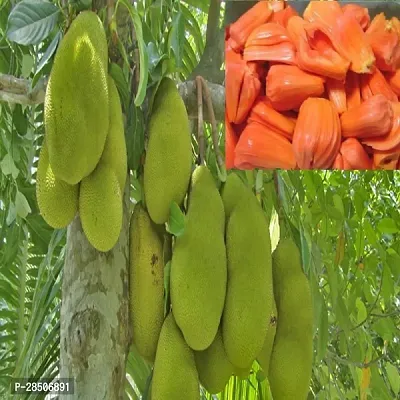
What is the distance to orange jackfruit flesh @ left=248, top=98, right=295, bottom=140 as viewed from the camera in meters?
0.86

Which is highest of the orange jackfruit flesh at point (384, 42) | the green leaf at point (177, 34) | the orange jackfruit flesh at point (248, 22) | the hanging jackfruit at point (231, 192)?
the green leaf at point (177, 34)

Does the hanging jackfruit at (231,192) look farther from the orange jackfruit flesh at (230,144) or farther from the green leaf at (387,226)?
the green leaf at (387,226)

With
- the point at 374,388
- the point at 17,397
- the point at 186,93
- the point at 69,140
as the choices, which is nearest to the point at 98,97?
the point at 69,140

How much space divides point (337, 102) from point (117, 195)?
0.43 metres

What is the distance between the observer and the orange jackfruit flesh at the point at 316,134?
83 centimetres

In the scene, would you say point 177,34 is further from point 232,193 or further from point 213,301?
point 213,301

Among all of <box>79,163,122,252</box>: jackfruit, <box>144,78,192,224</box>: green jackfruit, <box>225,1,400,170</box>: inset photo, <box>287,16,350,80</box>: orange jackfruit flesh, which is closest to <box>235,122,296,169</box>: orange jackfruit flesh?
<box>225,1,400,170</box>: inset photo

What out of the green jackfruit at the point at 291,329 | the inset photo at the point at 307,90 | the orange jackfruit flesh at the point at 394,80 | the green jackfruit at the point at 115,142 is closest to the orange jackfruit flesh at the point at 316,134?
the inset photo at the point at 307,90

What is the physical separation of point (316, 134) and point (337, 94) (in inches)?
3.0

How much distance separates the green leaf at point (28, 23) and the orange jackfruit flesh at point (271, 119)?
14.2 inches

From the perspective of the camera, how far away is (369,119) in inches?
33.8

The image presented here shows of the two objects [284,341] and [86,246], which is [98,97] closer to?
[86,246]

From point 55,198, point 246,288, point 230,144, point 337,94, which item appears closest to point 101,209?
point 55,198

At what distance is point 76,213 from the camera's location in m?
0.57
